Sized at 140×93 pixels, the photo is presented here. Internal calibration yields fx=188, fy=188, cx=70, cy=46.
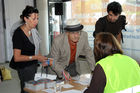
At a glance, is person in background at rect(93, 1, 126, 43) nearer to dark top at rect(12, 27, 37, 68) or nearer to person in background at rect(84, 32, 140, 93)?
dark top at rect(12, 27, 37, 68)

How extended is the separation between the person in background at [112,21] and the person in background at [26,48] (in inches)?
54.0

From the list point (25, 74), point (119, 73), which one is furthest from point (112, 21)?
point (119, 73)

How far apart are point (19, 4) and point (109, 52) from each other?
6661 mm

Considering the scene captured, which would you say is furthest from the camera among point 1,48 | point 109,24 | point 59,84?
point 1,48

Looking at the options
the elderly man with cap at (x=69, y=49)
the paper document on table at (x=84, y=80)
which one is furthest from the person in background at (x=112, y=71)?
the elderly man with cap at (x=69, y=49)

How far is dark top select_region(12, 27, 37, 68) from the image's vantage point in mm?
2387

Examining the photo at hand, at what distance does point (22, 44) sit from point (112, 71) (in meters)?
1.40

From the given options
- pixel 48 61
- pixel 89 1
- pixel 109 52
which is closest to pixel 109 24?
pixel 48 61

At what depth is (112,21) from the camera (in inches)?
135

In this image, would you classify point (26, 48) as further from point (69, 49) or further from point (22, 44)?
point (69, 49)

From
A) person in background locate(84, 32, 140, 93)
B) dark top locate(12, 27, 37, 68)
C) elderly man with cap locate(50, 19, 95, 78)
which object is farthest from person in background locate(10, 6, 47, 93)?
person in background locate(84, 32, 140, 93)

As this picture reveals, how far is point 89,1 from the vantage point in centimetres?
585

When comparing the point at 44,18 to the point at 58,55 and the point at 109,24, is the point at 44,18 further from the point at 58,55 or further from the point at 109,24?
the point at 58,55

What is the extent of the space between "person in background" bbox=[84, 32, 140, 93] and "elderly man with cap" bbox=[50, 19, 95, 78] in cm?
106
